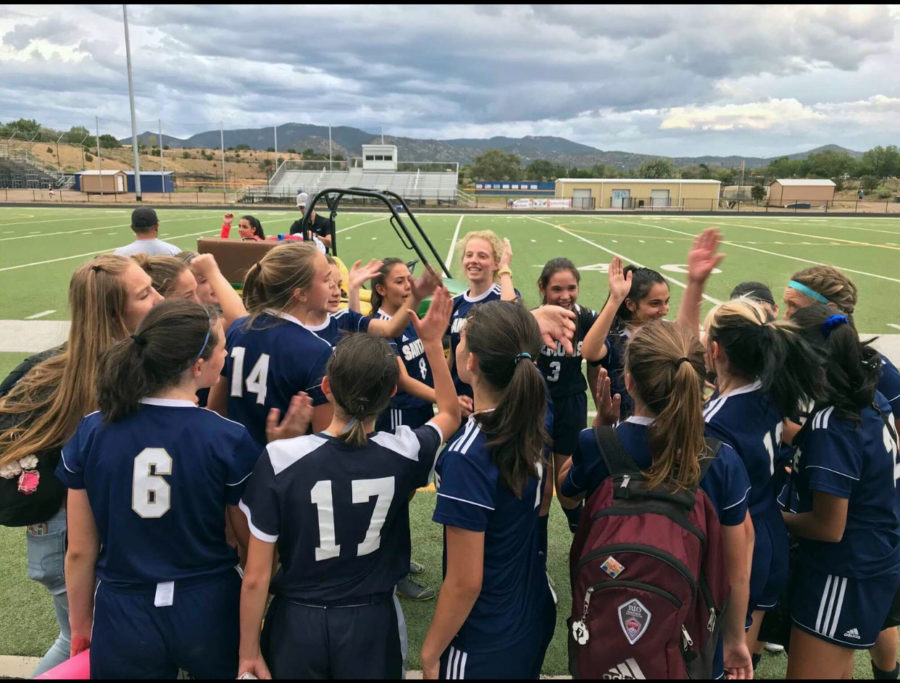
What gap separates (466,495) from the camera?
186cm

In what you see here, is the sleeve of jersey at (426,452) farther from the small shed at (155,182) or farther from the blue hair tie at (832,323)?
the small shed at (155,182)

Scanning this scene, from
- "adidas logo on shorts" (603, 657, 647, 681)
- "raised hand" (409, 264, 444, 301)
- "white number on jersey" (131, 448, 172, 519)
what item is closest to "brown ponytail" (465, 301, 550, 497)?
"adidas logo on shorts" (603, 657, 647, 681)

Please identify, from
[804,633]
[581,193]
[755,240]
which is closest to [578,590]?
[804,633]

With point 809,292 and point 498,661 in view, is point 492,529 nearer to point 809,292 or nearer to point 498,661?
point 498,661

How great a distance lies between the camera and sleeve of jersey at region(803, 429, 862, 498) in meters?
2.21

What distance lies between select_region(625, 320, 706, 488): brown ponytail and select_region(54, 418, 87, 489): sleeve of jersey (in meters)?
1.85

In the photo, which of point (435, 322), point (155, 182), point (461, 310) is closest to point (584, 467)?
point (435, 322)

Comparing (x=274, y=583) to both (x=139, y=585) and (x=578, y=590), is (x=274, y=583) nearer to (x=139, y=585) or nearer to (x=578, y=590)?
(x=139, y=585)

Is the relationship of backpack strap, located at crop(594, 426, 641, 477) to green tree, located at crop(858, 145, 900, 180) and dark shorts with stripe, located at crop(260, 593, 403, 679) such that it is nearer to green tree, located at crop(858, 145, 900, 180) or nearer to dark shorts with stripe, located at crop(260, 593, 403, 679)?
dark shorts with stripe, located at crop(260, 593, 403, 679)

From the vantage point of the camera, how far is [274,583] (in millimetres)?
2027

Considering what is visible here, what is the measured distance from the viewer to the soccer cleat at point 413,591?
3516 millimetres

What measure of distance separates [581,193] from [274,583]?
6685 cm

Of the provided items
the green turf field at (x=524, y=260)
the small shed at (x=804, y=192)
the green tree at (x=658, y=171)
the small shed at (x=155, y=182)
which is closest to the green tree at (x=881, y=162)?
the green tree at (x=658, y=171)

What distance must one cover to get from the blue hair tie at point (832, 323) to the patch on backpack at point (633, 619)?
54.0 inches
